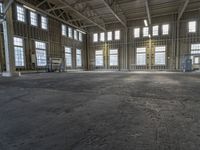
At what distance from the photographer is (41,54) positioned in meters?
12.1

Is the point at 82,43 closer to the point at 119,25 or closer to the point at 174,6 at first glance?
the point at 119,25

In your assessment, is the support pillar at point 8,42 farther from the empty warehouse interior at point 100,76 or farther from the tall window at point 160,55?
the tall window at point 160,55

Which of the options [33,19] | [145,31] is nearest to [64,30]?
[33,19]

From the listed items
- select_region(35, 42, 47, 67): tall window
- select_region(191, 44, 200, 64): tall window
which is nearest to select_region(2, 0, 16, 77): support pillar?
select_region(35, 42, 47, 67): tall window

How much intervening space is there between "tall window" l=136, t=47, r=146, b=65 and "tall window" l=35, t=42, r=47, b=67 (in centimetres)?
1043

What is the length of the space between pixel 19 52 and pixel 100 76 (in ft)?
23.6

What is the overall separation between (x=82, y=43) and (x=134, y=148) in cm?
1802

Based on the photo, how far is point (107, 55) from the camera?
55.8ft

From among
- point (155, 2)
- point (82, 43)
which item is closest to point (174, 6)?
point (155, 2)

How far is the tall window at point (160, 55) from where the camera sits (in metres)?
14.4

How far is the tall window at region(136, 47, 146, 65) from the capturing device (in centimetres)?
1520

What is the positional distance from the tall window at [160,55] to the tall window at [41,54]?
1217cm

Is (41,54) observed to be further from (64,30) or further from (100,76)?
(100,76)

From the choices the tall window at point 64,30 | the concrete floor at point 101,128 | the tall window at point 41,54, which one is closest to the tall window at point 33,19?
the tall window at point 41,54
